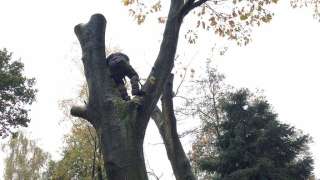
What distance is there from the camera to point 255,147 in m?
20.2

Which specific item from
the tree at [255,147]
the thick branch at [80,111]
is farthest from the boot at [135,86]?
the tree at [255,147]

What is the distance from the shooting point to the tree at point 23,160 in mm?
41281

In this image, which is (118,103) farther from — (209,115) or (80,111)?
(209,115)

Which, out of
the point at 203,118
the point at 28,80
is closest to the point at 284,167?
the point at 203,118

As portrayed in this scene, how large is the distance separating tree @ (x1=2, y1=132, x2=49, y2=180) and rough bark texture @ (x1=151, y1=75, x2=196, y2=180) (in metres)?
38.0

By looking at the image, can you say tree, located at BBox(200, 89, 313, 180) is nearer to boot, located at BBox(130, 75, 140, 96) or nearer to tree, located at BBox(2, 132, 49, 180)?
boot, located at BBox(130, 75, 140, 96)

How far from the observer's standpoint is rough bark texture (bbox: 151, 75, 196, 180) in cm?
617

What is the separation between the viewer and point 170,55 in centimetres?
477

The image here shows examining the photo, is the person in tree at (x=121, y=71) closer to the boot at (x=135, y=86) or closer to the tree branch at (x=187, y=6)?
the boot at (x=135, y=86)

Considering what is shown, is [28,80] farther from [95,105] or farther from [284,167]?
[95,105]

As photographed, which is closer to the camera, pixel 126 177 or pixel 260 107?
pixel 126 177

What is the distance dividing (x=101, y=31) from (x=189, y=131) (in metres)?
20.6

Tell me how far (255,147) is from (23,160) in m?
29.0

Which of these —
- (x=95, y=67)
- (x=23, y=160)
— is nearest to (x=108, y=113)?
(x=95, y=67)
